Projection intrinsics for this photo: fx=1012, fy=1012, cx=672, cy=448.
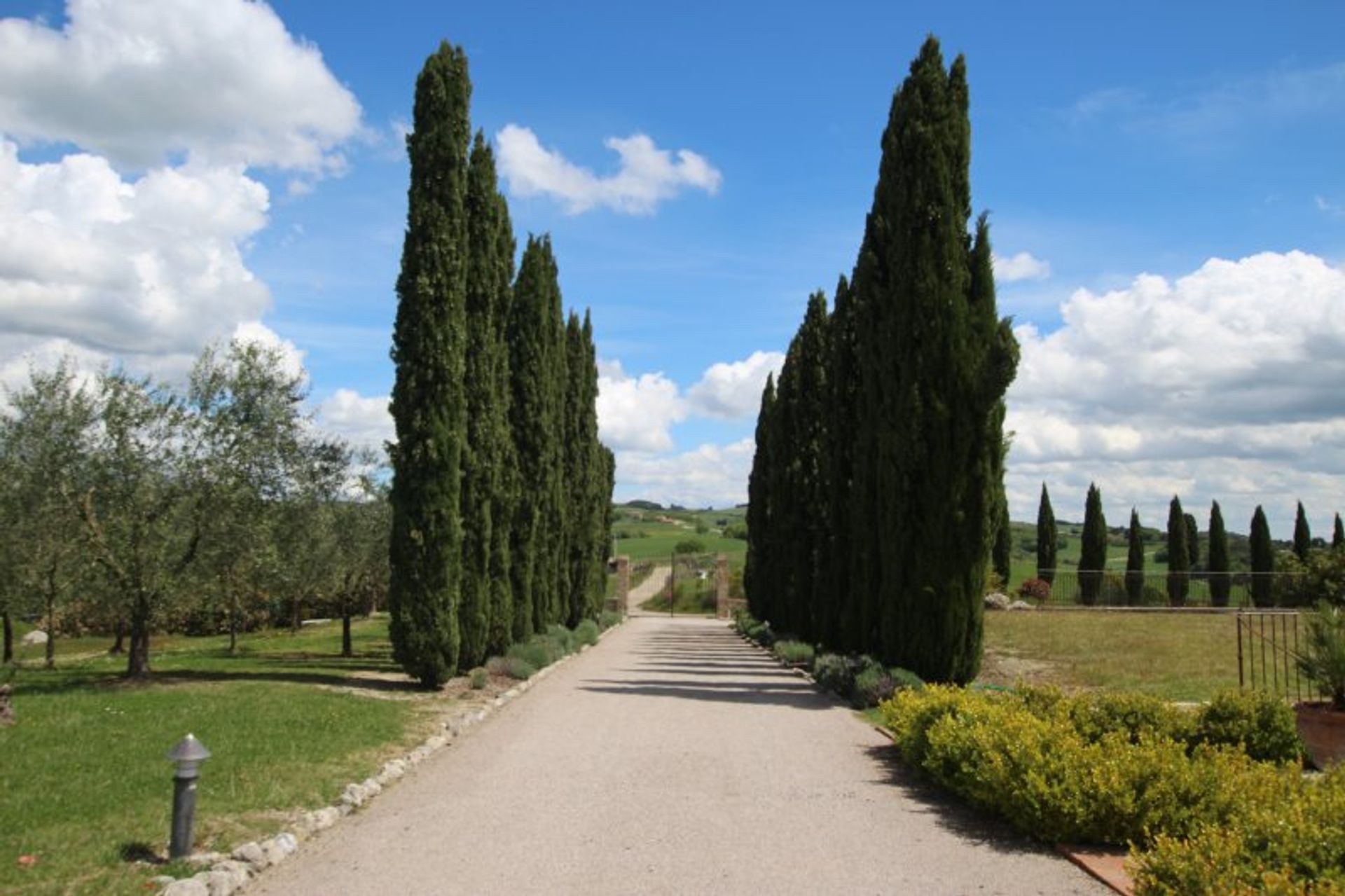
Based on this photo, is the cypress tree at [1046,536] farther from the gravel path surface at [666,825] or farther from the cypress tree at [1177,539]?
the gravel path surface at [666,825]

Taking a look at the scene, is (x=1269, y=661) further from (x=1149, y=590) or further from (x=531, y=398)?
(x=1149, y=590)

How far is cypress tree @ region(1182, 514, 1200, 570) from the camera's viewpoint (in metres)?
58.2

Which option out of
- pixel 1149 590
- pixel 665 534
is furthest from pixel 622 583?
pixel 665 534

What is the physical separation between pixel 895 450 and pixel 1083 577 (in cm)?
3025

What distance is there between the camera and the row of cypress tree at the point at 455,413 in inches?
639

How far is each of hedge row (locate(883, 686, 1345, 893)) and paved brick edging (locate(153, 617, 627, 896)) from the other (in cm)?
483

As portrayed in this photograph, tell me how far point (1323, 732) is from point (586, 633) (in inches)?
889

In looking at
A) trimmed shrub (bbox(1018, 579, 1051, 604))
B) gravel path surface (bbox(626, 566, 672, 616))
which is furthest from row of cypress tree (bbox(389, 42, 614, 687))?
gravel path surface (bbox(626, 566, 672, 616))

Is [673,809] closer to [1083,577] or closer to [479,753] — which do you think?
[479,753]

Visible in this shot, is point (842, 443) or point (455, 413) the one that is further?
point (842, 443)

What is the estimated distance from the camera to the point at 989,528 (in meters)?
15.3

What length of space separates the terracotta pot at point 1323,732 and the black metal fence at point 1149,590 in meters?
31.5

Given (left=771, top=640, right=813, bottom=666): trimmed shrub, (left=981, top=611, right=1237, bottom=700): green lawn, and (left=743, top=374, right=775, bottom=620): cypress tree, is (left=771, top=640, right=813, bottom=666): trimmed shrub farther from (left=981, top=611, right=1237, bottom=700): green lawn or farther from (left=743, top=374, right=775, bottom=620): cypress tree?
(left=743, top=374, right=775, bottom=620): cypress tree

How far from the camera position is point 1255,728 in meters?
9.31
